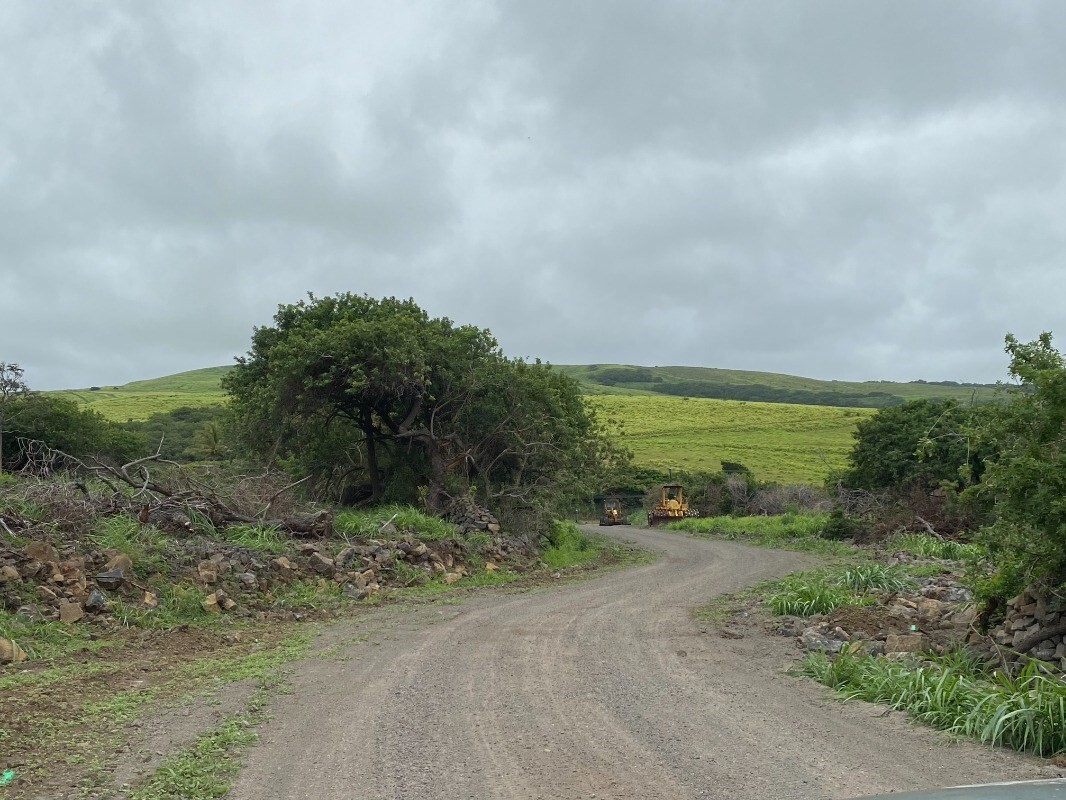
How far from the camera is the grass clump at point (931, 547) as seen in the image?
927 inches

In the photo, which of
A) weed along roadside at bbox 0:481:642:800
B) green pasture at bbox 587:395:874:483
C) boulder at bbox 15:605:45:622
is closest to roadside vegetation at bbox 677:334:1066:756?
weed along roadside at bbox 0:481:642:800

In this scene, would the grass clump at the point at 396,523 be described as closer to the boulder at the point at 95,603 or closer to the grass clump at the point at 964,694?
the boulder at the point at 95,603

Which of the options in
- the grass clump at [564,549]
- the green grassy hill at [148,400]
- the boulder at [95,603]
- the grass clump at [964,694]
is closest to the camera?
the grass clump at [964,694]

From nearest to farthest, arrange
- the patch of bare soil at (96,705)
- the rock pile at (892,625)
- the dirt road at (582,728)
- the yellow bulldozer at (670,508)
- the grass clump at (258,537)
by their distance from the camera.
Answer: the dirt road at (582,728) → the patch of bare soil at (96,705) → the rock pile at (892,625) → the grass clump at (258,537) → the yellow bulldozer at (670,508)

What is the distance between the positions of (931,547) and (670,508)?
25.4 m

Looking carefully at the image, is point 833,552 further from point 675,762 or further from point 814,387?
point 814,387

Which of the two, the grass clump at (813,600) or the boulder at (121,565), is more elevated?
the boulder at (121,565)

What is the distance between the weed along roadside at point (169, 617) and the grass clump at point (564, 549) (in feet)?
4.55

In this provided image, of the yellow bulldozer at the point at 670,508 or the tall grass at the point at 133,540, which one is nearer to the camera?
the tall grass at the point at 133,540

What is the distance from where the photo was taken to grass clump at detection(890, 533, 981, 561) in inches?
927

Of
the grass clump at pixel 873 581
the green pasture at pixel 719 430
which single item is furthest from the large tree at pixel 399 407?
the green pasture at pixel 719 430

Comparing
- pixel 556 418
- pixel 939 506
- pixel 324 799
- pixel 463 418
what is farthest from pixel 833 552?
pixel 324 799

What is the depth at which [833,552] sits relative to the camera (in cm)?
2892

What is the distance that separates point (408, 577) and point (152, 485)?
551 cm
